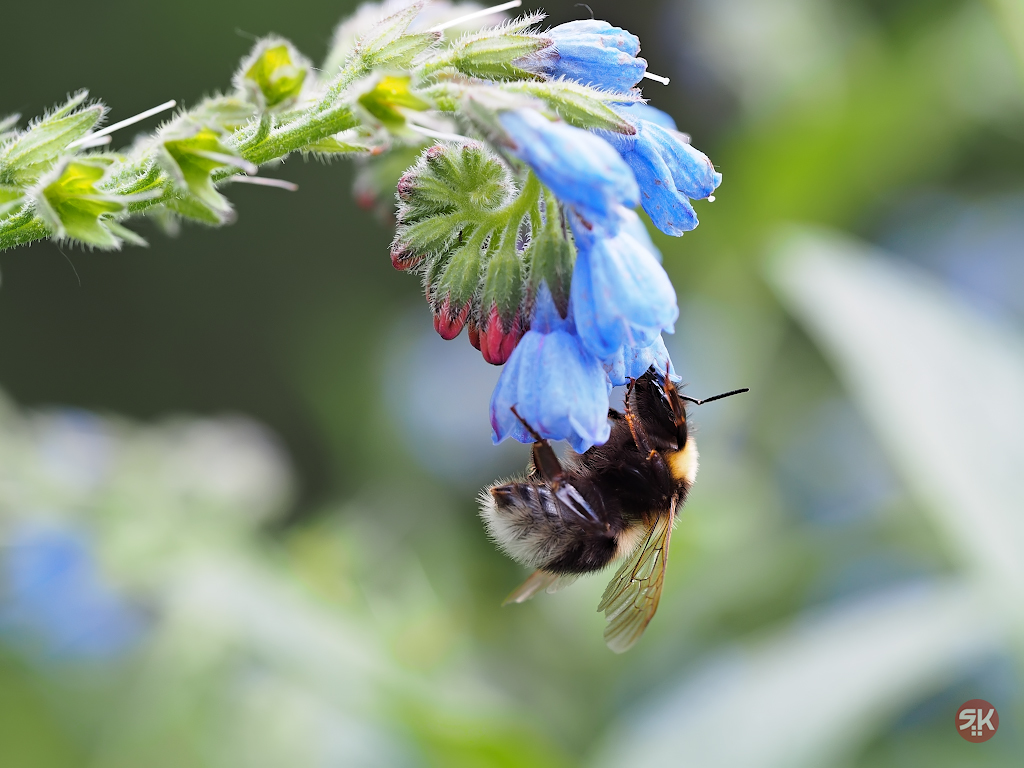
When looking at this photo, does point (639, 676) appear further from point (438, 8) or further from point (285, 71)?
point (285, 71)

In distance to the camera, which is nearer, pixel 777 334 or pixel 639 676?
pixel 639 676

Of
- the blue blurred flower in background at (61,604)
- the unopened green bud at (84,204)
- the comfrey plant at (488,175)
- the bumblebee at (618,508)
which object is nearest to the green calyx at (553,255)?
the comfrey plant at (488,175)

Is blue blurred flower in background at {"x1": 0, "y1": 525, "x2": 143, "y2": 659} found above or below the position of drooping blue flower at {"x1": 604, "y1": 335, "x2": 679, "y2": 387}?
below

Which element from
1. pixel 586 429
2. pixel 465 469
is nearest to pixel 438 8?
pixel 586 429

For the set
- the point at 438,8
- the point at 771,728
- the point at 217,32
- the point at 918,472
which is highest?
the point at 438,8

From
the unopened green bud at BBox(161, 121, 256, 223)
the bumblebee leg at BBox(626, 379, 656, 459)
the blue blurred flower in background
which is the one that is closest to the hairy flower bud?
the unopened green bud at BBox(161, 121, 256, 223)

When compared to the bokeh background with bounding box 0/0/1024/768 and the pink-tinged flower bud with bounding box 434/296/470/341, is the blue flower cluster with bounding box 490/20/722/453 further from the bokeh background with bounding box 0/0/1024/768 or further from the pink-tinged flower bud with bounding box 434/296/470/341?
the bokeh background with bounding box 0/0/1024/768

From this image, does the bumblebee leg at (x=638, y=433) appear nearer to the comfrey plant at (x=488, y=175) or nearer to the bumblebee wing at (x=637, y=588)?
the bumblebee wing at (x=637, y=588)

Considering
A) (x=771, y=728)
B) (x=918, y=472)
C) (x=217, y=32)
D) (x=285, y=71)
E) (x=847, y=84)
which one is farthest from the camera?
(x=217, y=32)
